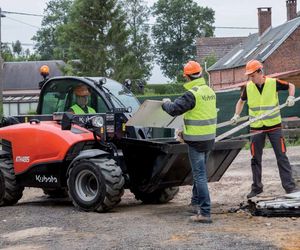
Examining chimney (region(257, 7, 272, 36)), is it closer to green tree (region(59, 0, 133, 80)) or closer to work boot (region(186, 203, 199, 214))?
green tree (region(59, 0, 133, 80))

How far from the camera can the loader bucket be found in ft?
30.0

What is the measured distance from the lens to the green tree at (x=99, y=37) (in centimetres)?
4812

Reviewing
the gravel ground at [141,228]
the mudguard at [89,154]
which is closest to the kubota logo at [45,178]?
the gravel ground at [141,228]

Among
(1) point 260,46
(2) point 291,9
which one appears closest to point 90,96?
(1) point 260,46

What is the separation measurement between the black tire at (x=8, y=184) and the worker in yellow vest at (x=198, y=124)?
3.14 metres

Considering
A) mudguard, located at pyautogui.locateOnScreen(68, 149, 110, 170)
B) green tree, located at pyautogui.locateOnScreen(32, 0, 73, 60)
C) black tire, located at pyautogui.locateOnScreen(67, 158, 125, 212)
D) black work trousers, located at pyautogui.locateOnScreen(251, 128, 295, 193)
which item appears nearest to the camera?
black tire, located at pyautogui.locateOnScreen(67, 158, 125, 212)

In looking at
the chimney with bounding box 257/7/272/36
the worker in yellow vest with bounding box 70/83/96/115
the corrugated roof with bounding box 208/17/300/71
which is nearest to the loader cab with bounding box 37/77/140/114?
the worker in yellow vest with bounding box 70/83/96/115

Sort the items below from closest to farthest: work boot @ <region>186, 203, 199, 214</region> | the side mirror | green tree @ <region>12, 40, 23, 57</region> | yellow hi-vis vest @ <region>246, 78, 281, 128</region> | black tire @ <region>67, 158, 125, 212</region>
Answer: work boot @ <region>186, 203, 199, 214</region> < black tire @ <region>67, 158, 125, 212</region> < yellow hi-vis vest @ <region>246, 78, 281, 128</region> < the side mirror < green tree @ <region>12, 40, 23, 57</region>

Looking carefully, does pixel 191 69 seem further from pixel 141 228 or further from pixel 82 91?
pixel 82 91

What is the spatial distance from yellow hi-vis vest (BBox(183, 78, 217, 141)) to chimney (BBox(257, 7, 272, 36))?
47996 millimetres

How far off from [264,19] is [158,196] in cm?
4698

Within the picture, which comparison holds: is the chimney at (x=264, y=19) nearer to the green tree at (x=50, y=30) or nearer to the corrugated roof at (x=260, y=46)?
the corrugated roof at (x=260, y=46)

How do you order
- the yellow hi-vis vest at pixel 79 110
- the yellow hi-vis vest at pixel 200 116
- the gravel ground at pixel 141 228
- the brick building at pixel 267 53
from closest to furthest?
the gravel ground at pixel 141 228, the yellow hi-vis vest at pixel 200 116, the yellow hi-vis vest at pixel 79 110, the brick building at pixel 267 53

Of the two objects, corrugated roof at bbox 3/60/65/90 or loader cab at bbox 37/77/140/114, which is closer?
loader cab at bbox 37/77/140/114
